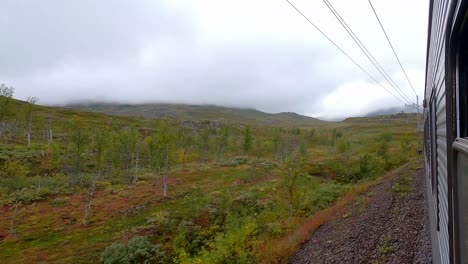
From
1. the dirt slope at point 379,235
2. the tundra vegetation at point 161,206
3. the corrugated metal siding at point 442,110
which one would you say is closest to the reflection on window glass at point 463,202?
the corrugated metal siding at point 442,110

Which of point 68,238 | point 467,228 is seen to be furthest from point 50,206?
point 467,228

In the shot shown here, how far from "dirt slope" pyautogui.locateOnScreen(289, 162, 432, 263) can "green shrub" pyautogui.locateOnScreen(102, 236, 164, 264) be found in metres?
8.48

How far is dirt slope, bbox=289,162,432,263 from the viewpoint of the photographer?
285 inches

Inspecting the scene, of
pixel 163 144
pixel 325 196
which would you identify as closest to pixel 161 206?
pixel 163 144

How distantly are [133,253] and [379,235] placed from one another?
12035 millimetres

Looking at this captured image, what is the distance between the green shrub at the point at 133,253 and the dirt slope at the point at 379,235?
27.8ft

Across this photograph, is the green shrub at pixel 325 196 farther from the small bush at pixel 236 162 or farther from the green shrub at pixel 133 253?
the small bush at pixel 236 162

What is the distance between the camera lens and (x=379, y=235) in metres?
8.80

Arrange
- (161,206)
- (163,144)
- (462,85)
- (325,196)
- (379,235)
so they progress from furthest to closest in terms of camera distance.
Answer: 1. (163,144)
2. (161,206)
3. (325,196)
4. (379,235)
5. (462,85)

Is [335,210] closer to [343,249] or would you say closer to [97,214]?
[343,249]

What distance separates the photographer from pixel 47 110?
337 feet

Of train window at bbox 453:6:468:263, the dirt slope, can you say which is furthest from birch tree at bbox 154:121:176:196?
train window at bbox 453:6:468:263

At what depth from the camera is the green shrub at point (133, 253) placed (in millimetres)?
15146

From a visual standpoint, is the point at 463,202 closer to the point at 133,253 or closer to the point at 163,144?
the point at 133,253
